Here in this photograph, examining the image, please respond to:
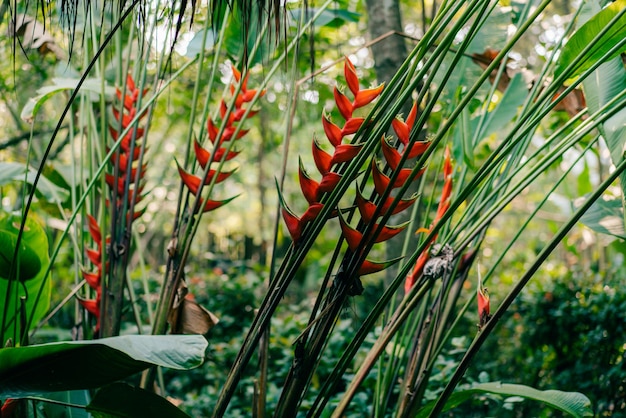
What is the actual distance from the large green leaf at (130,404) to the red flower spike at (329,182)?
0.44 metres

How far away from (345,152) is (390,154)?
0.07 metres

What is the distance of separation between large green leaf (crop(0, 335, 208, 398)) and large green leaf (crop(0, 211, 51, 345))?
0.31 meters

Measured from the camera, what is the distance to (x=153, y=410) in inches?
39.3

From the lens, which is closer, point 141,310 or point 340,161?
point 340,161

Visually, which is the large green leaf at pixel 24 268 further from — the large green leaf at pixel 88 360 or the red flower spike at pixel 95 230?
the large green leaf at pixel 88 360

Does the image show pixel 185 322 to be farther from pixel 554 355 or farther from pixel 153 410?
pixel 554 355

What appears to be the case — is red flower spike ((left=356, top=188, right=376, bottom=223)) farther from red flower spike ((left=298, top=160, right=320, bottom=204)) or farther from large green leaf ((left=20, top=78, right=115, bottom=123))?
large green leaf ((left=20, top=78, right=115, bottom=123))

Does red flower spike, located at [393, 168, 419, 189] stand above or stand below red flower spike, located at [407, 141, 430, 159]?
below

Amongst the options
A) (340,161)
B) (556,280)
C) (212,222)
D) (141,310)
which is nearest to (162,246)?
(212,222)

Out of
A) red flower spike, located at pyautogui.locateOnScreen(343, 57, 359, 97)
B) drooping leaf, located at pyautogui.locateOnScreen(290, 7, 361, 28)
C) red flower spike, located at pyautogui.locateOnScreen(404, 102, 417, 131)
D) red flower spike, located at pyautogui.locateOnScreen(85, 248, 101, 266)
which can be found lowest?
red flower spike, located at pyautogui.locateOnScreen(85, 248, 101, 266)

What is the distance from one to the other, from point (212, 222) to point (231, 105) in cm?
923

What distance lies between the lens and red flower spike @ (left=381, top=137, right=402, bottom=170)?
2.98 feet

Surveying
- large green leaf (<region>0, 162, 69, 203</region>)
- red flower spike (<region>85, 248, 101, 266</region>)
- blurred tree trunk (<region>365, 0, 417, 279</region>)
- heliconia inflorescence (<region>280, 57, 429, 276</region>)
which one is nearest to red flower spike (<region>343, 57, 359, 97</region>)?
heliconia inflorescence (<region>280, 57, 429, 276</region>)

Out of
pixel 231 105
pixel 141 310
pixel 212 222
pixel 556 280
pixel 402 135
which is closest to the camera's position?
pixel 402 135
